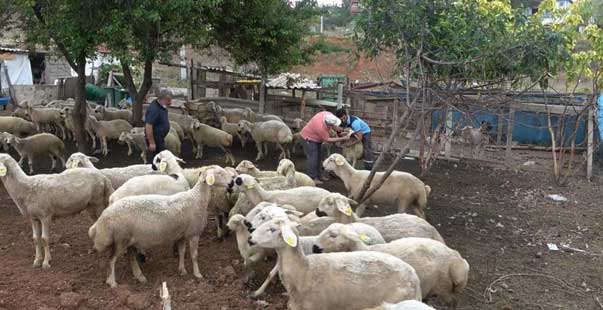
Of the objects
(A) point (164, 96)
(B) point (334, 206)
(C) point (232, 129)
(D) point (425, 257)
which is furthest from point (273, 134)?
(D) point (425, 257)

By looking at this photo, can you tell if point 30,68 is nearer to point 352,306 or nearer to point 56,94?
point 56,94

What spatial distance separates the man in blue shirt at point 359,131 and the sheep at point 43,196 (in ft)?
18.2

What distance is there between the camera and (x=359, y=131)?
10.8 meters

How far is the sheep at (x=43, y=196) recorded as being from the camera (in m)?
6.28

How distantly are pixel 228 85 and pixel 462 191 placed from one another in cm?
1026

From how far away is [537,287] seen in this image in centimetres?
660

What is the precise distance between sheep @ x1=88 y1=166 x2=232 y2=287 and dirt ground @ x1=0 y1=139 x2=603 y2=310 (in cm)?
34

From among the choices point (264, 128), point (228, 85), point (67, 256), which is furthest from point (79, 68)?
point (228, 85)

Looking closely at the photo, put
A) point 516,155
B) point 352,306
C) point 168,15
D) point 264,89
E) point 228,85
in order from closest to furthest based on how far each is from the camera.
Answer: point 352,306 < point 168,15 < point 516,155 < point 264,89 < point 228,85

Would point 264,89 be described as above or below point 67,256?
above

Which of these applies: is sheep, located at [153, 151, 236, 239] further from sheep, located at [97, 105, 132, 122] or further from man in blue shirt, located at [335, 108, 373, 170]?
sheep, located at [97, 105, 132, 122]

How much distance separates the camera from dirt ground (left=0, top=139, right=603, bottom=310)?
557cm

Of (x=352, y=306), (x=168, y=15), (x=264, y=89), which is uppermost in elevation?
(x=168, y=15)

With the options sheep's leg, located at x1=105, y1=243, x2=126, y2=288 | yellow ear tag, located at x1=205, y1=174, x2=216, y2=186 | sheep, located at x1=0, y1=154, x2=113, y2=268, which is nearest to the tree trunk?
sheep, located at x1=0, y1=154, x2=113, y2=268
